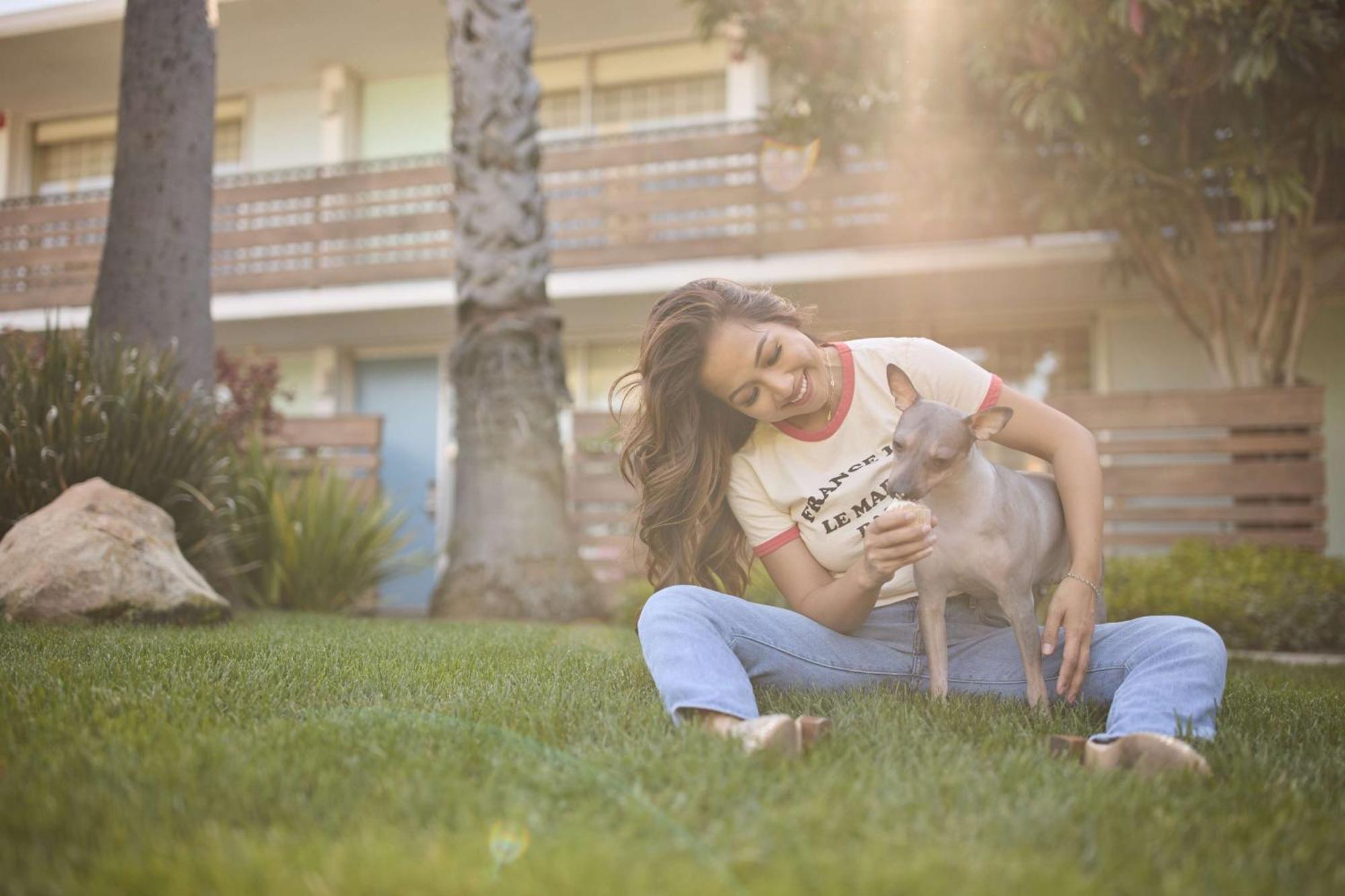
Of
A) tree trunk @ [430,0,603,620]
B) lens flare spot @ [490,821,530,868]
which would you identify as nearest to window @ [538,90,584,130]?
tree trunk @ [430,0,603,620]

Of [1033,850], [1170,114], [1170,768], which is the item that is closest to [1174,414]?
[1170,114]

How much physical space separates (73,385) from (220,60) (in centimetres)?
1065

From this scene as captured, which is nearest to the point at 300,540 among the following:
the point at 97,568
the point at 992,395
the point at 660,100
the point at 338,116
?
the point at 97,568

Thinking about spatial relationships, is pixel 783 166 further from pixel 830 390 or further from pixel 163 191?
pixel 830 390

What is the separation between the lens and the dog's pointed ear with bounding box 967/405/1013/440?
8.76 feet

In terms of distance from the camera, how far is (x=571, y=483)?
10594 millimetres

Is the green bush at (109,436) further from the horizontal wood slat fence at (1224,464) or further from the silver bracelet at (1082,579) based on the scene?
the horizontal wood slat fence at (1224,464)

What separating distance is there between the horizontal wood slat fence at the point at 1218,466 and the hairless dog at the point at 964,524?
17.6ft

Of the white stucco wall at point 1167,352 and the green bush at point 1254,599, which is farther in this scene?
the white stucco wall at point 1167,352

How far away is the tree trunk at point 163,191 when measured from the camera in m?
6.43

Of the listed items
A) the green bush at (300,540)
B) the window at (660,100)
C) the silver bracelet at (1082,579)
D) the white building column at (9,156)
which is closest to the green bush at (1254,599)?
the silver bracelet at (1082,579)

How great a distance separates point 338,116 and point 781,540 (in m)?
13.0

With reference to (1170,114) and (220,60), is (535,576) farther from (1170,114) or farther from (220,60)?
(220,60)

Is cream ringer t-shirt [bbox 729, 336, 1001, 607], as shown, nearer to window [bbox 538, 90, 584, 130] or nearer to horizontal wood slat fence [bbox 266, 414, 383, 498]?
horizontal wood slat fence [bbox 266, 414, 383, 498]
